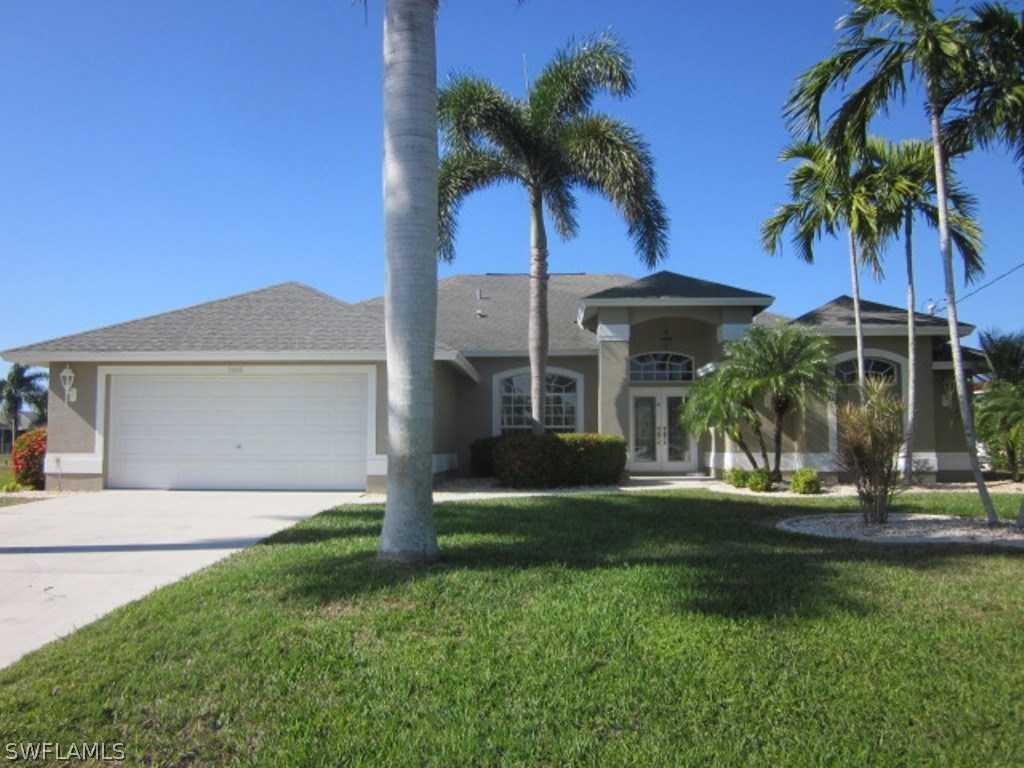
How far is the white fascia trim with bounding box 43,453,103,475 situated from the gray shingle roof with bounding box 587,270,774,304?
1139 cm

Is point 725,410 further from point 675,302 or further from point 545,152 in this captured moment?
point 545,152

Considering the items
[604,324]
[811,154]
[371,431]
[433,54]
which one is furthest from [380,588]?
[811,154]

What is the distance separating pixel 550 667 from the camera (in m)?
4.42


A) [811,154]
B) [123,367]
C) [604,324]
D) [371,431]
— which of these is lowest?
[371,431]

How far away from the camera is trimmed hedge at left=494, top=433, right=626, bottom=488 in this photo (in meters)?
16.2

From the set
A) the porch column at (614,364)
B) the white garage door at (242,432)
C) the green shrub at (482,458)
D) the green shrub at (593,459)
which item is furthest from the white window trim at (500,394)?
the white garage door at (242,432)

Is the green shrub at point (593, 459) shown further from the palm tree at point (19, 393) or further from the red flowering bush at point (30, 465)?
the palm tree at point (19, 393)

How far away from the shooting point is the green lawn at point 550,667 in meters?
3.60

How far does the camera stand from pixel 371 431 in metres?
15.0

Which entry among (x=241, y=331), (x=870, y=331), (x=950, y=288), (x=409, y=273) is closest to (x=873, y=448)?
(x=950, y=288)

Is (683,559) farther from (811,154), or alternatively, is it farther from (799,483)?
(811,154)

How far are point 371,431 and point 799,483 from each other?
886 cm

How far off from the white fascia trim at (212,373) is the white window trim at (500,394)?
5.98m

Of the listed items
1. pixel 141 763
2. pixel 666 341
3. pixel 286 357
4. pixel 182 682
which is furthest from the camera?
pixel 666 341
